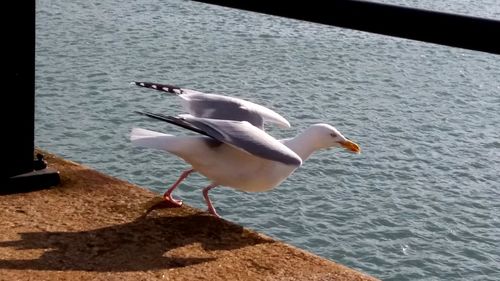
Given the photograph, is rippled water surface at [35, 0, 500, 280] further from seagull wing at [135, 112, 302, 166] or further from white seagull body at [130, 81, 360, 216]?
seagull wing at [135, 112, 302, 166]

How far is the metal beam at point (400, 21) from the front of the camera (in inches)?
67.5

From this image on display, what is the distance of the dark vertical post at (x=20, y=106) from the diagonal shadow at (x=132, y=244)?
12.6 inches

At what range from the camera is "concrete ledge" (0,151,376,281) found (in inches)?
87.7

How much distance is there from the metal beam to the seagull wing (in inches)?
22.4

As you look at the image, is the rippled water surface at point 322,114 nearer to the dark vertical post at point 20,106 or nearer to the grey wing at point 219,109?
the grey wing at point 219,109

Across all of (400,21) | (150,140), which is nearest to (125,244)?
(150,140)

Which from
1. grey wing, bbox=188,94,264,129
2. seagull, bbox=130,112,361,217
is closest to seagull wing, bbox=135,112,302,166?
seagull, bbox=130,112,361,217

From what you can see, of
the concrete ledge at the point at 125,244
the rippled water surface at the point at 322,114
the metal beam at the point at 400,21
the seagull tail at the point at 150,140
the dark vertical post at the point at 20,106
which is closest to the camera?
the metal beam at the point at 400,21

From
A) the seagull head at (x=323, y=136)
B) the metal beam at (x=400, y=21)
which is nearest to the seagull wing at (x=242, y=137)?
the metal beam at (x=400, y=21)

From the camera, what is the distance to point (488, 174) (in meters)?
6.42

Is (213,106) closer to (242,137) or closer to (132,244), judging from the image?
(242,137)

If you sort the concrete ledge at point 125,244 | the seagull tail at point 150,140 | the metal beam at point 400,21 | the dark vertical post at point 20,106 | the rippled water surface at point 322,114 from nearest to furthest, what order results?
the metal beam at point 400,21 < the concrete ledge at point 125,244 < the dark vertical post at point 20,106 < the seagull tail at point 150,140 < the rippled water surface at point 322,114

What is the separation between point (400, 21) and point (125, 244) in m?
0.99

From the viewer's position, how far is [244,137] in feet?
8.63
